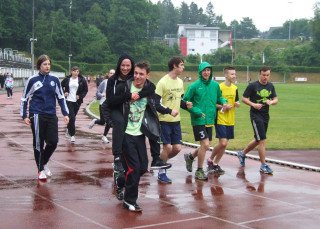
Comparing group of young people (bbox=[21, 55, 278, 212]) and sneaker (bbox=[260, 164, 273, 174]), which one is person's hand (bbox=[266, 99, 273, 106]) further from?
sneaker (bbox=[260, 164, 273, 174])

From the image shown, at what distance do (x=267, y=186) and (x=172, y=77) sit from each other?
94.2 inches

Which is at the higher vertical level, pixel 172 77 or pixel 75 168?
pixel 172 77

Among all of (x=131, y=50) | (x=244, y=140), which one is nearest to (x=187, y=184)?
(x=244, y=140)

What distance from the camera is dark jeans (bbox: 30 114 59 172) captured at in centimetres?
970

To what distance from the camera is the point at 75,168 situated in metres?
11.0

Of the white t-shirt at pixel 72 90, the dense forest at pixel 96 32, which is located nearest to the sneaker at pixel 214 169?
the white t-shirt at pixel 72 90

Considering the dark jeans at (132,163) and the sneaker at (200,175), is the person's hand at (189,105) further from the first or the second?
the dark jeans at (132,163)

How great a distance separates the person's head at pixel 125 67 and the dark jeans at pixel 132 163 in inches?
35.7

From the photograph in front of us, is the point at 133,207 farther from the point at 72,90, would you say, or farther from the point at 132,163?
the point at 72,90

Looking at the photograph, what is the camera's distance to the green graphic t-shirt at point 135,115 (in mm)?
7645

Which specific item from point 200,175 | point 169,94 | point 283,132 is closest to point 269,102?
point 200,175

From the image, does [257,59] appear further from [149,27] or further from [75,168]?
[75,168]

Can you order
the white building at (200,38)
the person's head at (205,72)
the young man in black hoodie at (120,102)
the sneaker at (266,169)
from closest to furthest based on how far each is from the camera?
the young man in black hoodie at (120,102), the person's head at (205,72), the sneaker at (266,169), the white building at (200,38)

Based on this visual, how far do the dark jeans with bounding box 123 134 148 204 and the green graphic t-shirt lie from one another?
0.08 metres
